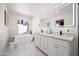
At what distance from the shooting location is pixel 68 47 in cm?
137

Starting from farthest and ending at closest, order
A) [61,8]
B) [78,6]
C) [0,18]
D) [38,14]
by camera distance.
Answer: [38,14] → [61,8] → [0,18] → [78,6]

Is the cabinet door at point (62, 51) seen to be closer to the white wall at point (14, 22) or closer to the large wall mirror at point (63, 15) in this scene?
the large wall mirror at point (63, 15)

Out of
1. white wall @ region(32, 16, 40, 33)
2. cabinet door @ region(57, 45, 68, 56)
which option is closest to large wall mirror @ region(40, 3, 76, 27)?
white wall @ region(32, 16, 40, 33)

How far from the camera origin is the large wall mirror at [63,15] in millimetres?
1883

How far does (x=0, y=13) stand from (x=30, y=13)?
3.63 feet

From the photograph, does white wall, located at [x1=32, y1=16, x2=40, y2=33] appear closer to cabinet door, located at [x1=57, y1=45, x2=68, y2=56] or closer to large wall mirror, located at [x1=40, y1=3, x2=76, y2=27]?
large wall mirror, located at [x1=40, y1=3, x2=76, y2=27]

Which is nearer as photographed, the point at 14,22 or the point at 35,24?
the point at 14,22

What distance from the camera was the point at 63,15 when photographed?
85.2 inches

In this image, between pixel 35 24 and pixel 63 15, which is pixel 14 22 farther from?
pixel 63 15

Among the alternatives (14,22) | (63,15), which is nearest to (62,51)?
(63,15)

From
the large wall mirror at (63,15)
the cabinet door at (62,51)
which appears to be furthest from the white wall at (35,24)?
the cabinet door at (62,51)

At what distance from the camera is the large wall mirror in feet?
6.18

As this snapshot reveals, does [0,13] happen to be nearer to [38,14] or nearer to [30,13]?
[30,13]

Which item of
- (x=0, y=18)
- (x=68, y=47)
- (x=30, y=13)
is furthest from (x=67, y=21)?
(x=0, y=18)
